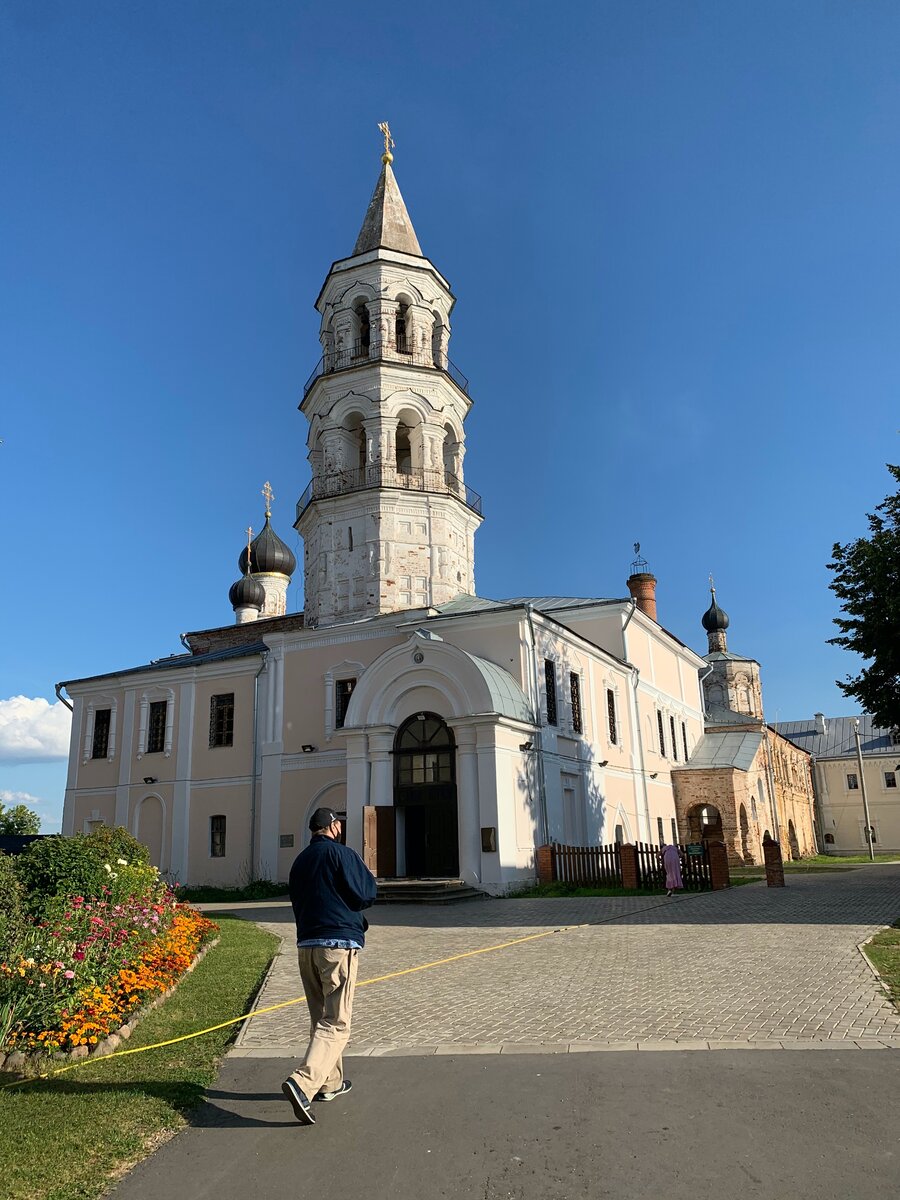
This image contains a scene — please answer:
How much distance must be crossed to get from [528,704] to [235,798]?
34.1ft

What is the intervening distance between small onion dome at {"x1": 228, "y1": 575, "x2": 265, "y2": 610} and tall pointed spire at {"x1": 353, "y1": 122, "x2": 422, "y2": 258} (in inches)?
720

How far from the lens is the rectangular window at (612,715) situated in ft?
96.1

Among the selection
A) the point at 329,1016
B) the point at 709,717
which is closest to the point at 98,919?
the point at 329,1016

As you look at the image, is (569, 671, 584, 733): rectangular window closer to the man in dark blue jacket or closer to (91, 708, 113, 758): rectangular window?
(91, 708, 113, 758): rectangular window

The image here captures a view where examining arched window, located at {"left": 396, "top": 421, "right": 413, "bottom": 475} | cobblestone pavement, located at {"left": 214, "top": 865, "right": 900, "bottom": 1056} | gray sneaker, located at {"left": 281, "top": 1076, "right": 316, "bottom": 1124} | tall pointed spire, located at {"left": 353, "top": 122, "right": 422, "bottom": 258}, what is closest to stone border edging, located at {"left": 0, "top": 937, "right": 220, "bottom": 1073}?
cobblestone pavement, located at {"left": 214, "top": 865, "right": 900, "bottom": 1056}

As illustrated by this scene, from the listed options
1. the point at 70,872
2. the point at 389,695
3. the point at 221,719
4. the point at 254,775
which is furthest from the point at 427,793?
the point at 70,872

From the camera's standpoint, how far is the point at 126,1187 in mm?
4445

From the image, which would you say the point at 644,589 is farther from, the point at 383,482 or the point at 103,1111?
the point at 103,1111

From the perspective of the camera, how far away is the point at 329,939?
18.9 feet

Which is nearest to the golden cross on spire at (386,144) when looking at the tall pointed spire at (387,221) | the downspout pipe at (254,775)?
the tall pointed spire at (387,221)

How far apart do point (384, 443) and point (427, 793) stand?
11.4 metres

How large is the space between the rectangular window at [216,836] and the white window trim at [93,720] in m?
5.29

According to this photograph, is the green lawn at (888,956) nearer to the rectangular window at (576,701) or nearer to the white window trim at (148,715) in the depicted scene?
the rectangular window at (576,701)

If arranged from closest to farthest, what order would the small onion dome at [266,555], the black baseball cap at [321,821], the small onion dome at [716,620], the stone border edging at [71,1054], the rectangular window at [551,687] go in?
the black baseball cap at [321,821]
the stone border edging at [71,1054]
the rectangular window at [551,687]
the small onion dome at [266,555]
the small onion dome at [716,620]
